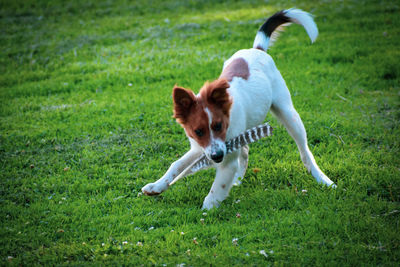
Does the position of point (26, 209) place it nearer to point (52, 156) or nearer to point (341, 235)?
point (52, 156)

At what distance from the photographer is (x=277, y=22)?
584 cm

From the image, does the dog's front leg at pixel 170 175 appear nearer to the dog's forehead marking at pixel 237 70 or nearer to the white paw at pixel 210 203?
the white paw at pixel 210 203

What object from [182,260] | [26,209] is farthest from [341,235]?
[26,209]

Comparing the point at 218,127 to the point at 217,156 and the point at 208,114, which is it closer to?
the point at 208,114

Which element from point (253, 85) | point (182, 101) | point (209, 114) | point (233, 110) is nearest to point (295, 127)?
point (253, 85)

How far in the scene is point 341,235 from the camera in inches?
165

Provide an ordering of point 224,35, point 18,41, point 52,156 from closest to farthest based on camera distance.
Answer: point 52,156, point 224,35, point 18,41

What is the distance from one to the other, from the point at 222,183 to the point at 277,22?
94.4 inches

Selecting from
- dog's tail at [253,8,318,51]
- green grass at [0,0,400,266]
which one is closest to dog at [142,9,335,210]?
dog's tail at [253,8,318,51]

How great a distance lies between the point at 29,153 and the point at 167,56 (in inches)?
175

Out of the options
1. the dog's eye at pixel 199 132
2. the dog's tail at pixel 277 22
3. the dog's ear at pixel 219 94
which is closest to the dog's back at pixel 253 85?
the dog's tail at pixel 277 22

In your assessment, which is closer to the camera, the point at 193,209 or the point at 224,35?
the point at 193,209

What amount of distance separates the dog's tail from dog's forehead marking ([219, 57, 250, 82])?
2.01ft

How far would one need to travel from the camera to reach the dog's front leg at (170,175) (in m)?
4.86
